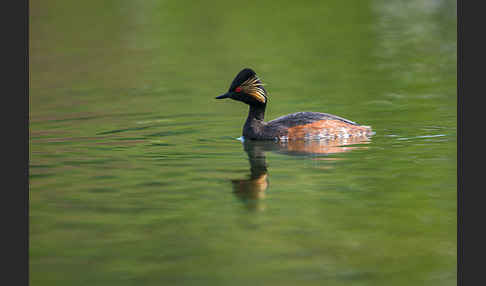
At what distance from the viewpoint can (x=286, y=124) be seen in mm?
14789

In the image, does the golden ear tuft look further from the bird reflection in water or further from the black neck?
the bird reflection in water

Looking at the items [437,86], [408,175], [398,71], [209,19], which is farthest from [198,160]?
[209,19]

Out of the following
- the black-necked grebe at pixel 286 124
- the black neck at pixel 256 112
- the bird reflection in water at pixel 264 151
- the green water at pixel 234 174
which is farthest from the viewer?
the black neck at pixel 256 112

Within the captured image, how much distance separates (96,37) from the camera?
35.1m

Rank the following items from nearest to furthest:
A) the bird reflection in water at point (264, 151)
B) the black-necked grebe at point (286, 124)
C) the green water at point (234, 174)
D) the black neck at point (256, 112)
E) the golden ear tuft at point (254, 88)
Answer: the green water at point (234, 174) → the bird reflection in water at point (264, 151) → the black-necked grebe at point (286, 124) → the golden ear tuft at point (254, 88) → the black neck at point (256, 112)

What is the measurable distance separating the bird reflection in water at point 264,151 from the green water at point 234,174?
52 millimetres

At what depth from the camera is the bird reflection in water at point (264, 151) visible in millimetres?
11227

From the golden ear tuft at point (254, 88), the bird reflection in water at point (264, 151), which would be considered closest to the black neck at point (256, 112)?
the golden ear tuft at point (254, 88)

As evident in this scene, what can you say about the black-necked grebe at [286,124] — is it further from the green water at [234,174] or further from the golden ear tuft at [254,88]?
the green water at [234,174]

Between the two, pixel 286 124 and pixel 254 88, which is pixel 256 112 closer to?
pixel 254 88

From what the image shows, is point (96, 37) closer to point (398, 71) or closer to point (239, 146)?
point (398, 71)

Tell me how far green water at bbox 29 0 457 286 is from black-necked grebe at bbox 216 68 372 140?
0.44 meters

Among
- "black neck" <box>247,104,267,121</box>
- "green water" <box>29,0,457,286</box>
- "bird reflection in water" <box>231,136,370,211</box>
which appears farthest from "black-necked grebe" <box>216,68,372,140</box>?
"green water" <box>29,0,457,286</box>

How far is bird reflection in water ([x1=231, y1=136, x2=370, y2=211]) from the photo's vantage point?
11.2 meters
